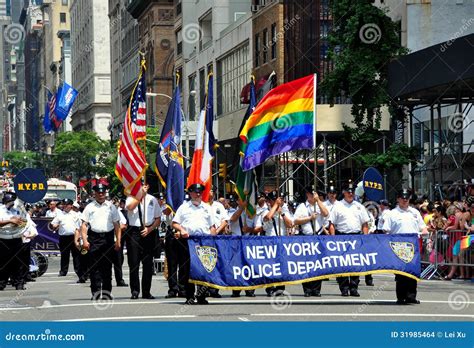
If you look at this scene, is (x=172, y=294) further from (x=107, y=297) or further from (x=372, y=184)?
(x=372, y=184)

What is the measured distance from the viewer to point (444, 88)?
34.2m

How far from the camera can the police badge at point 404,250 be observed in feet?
62.6

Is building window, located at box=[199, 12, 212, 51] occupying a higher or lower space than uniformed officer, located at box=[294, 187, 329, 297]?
higher

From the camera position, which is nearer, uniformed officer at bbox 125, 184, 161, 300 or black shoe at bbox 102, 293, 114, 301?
black shoe at bbox 102, 293, 114, 301

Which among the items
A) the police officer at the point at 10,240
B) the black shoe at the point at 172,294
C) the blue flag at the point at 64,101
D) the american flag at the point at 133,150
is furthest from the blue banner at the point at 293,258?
the blue flag at the point at 64,101

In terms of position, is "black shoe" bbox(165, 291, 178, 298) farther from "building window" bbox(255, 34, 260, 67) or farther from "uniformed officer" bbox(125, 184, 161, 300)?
"building window" bbox(255, 34, 260, 67)

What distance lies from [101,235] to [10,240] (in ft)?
18.2

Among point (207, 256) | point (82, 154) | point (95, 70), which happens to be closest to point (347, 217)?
point (207, 256)

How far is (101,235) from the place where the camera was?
19.2 metres

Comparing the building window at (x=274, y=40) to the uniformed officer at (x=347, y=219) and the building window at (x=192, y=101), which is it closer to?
the building window at (x=192, y=101)

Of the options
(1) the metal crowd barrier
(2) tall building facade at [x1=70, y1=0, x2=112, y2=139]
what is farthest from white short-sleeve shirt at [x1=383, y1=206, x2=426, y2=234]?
(2) tall building facade at [x1=70, y1=0, x2=112, y2=139]

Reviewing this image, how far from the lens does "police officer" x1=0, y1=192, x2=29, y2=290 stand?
79.1 ft

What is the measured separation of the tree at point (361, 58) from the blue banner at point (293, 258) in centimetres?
2012

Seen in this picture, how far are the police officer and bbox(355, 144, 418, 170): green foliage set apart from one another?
17.4 m
